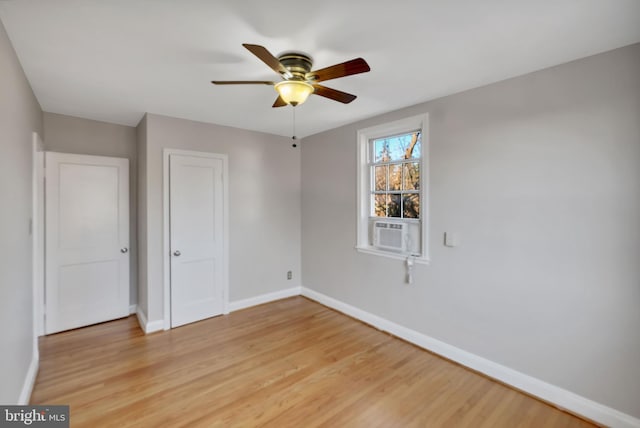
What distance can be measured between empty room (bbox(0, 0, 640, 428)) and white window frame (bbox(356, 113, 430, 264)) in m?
0.03

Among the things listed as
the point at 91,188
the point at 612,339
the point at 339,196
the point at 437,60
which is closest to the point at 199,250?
the point at 91,188

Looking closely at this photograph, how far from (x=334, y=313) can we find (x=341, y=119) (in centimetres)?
258

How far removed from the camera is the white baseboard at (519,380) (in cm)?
199

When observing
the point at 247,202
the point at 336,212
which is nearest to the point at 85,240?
the point at 247,202

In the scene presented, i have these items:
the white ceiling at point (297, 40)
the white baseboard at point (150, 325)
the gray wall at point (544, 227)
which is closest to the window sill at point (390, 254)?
the gray wall at point (544, 227)

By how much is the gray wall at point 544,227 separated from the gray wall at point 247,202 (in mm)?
2011

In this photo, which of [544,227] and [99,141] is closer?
[544,227]

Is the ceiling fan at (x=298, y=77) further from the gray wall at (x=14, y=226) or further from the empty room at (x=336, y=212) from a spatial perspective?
the gray wall at (x=14, y=226)

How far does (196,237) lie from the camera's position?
3711 mm

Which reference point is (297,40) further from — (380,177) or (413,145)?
(380,177)

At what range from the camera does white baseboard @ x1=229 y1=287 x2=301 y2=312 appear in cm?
409

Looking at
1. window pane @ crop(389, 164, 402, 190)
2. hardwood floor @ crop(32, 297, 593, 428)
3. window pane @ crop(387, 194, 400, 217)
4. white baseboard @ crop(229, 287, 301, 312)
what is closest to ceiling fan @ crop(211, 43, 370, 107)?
window pane @ crop(389, 164, 402, 190)

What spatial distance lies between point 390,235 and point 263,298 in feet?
7.18

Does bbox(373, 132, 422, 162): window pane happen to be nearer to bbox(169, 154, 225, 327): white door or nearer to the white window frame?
the white window frame
